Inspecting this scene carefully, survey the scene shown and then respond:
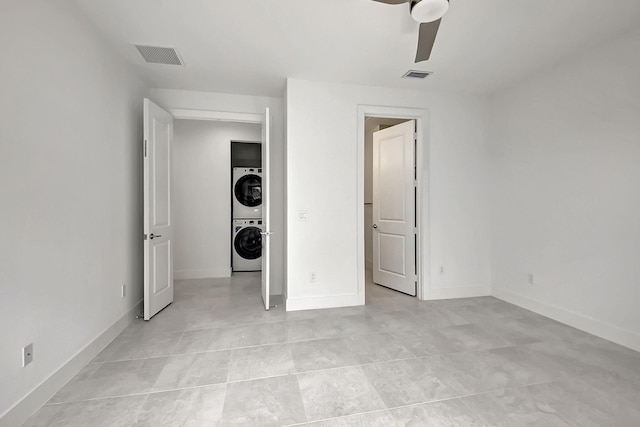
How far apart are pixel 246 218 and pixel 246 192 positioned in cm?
49

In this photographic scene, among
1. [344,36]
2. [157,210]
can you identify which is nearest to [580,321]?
[344,36]

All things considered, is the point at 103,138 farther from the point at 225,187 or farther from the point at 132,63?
the point at 225,187

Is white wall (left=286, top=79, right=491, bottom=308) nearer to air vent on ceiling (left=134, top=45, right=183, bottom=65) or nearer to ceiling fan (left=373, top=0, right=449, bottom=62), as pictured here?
air vent on ceiling (left=134, top=45, right=183, bottom=65)

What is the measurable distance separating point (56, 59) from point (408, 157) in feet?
11.6

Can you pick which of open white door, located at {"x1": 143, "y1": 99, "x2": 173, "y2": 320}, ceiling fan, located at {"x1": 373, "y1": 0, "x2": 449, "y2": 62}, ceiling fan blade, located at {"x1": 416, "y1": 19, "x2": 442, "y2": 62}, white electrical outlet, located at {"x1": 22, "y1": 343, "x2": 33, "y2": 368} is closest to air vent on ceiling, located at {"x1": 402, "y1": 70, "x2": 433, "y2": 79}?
ceiling fan blade, located at {"x1": 416, "y1": 19, "x2": 442, "y2": 62}

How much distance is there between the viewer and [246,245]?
5234 millimetres

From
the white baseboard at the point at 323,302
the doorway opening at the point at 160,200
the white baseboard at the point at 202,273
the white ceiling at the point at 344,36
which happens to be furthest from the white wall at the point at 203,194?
the white baseboard at the point at 323,302

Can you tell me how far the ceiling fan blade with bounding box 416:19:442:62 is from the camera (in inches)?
70.6

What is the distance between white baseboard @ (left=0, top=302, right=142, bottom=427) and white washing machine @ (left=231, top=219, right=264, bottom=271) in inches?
101

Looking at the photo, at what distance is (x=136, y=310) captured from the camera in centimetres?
301

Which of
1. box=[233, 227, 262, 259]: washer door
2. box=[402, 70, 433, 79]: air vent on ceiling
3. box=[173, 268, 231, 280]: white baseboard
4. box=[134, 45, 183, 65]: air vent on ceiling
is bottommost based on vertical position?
box=[173, 268, 231, 280]: white baseboard

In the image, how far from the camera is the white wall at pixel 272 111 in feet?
11.5

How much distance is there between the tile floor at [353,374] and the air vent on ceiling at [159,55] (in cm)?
264

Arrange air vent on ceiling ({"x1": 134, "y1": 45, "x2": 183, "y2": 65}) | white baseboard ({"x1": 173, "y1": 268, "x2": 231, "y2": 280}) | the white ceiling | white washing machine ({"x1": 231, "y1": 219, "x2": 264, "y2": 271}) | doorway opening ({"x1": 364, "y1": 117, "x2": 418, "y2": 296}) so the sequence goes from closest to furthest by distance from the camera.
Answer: the white ceiling < air vent on ceiling ({"x1": 134, "y1": 45, "x2": 183, "y2": 65}) < doorway opening ({"x1": 364, "y1": 117, "x2": 418, "y2": 296}) < white baseboard ({"x1": 173, "y1": 268, "x2": 231, "y2": 280}) < white washing machine ({"x1": 231, "y1": 219, "x2": 264, "y2": 271})
